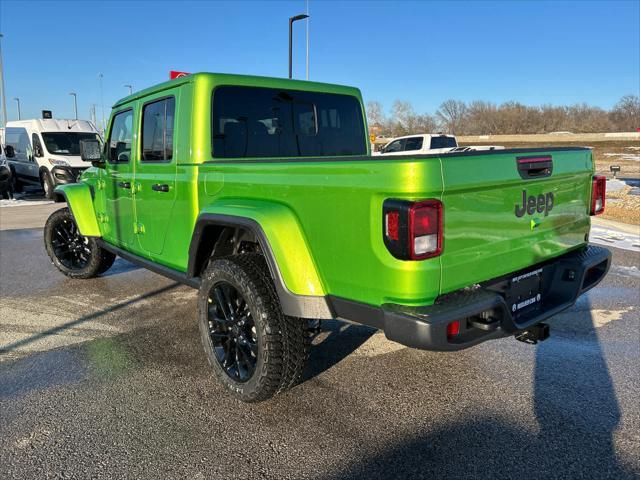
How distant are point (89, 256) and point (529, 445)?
16.4 ft

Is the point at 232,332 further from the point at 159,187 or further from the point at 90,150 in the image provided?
the point at 90,150

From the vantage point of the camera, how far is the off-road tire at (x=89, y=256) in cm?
579

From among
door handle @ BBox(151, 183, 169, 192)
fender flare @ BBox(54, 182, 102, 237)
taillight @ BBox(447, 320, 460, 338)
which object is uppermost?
door handle @ BBox(151, 183, 169, 192)

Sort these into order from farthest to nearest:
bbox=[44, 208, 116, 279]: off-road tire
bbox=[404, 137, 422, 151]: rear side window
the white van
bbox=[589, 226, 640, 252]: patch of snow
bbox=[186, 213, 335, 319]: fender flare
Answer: bbox=[404, 137, 422, 151]: rear side window → the white van → bbox=[589, 226, 640, 252]: patch of snow → bbox=[44, 208, 116, 279]: off-road tire → bbox=[186, 213, 335, 319]: fender flare

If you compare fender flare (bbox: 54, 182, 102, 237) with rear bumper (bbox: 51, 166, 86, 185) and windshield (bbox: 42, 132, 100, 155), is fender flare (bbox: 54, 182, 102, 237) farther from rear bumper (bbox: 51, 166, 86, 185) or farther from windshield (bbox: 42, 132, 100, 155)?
windshield (bbox: 42, 132, 100, 155)

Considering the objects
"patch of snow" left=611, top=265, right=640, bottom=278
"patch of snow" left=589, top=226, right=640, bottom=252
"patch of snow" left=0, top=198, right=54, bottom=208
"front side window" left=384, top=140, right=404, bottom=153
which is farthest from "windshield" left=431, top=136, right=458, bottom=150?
"patch of snow" left=0, top=198, right=54, bottom=208

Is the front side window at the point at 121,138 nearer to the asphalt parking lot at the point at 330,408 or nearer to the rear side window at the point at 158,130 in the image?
the rear side window at the point at 158,130

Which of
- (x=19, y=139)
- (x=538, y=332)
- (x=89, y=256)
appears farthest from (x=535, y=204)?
(x=19, y=139)

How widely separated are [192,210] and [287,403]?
1422 mm

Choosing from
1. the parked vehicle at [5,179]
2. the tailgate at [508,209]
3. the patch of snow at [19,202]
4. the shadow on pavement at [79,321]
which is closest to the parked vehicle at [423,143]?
the patch of snow at [19,202]

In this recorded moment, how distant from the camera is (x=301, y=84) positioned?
4.18 metres

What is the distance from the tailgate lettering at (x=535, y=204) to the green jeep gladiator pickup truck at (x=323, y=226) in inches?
0.5

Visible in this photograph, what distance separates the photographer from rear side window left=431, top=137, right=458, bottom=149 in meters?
17.6

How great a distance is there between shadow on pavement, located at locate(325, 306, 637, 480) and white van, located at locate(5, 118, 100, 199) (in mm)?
13435
